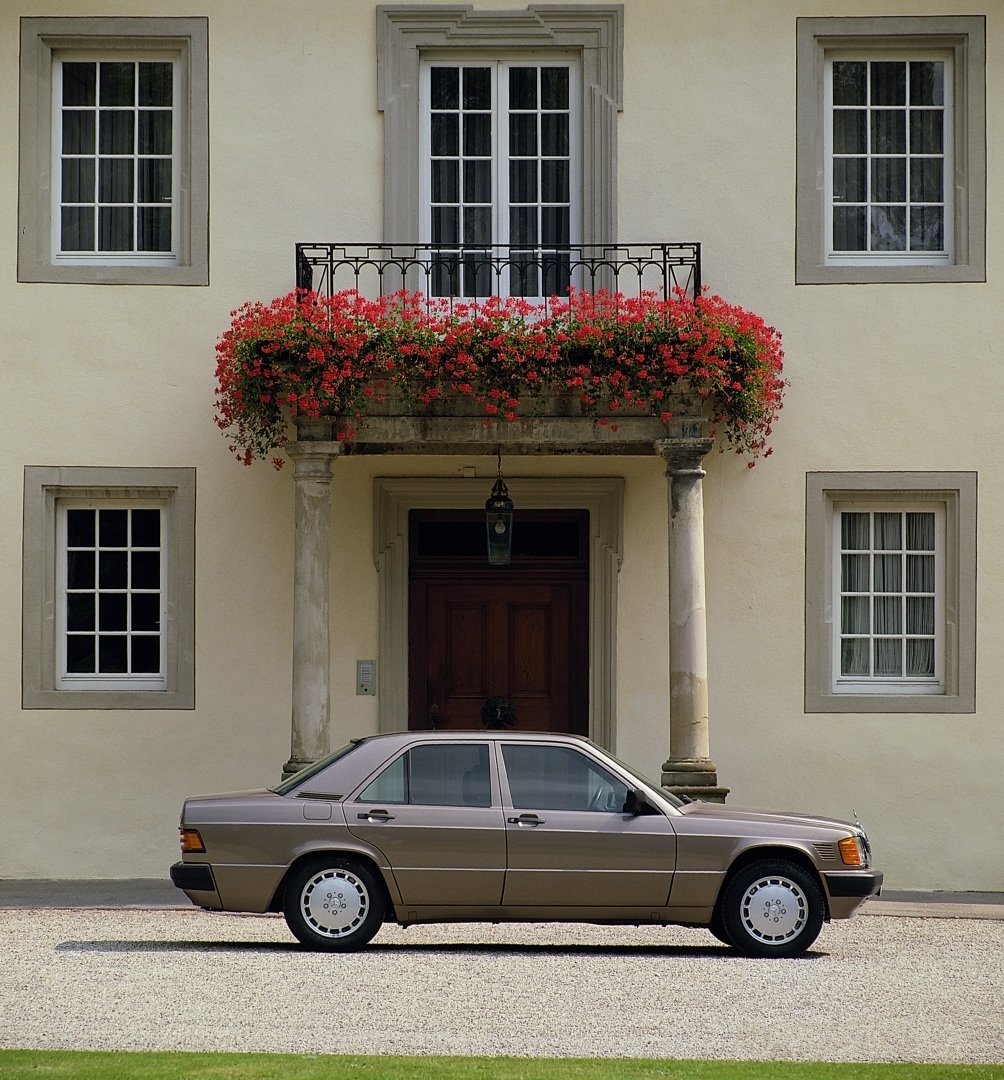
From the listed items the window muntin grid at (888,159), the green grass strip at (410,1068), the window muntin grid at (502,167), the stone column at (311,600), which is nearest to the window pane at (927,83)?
the window muntin grid at (888,159)

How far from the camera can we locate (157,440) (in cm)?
1442

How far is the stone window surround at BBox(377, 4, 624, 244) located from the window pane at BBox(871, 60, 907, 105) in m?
2.16

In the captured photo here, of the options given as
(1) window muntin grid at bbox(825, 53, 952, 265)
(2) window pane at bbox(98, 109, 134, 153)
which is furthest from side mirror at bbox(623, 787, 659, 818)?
(2) window pane at bbox(98, 109, 134, 153)

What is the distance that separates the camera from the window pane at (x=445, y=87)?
14.7 m

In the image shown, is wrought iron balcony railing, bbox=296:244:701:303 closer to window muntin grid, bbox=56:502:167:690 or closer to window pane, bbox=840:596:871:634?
window muntin grid, bbox=56:502:167:690

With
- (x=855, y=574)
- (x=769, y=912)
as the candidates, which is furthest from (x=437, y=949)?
(x=855, y=574)

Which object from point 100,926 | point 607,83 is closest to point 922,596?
point 607,83

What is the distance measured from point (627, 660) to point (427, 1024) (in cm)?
665

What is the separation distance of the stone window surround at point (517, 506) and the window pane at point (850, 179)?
3045 mm

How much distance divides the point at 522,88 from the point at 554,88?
269 millimetres

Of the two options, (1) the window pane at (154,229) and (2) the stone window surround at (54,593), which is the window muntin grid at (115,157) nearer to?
(1) the window pane at (154,229)

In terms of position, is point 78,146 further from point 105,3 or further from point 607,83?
point 607,83

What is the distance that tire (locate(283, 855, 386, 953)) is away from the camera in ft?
33.4

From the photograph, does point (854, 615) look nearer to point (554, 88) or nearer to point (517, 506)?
point (517, 506)
